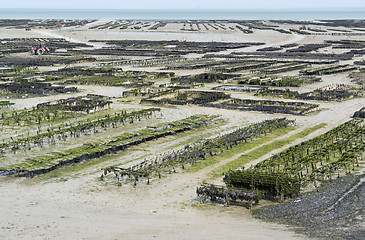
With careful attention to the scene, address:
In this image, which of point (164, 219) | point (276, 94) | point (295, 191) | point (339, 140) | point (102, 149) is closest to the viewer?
point (164, 219)

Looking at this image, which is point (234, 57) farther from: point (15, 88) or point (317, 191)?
point (317, 191)

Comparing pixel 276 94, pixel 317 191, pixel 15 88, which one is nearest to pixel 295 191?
pixel 317 191

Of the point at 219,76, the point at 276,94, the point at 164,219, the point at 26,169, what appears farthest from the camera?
the point at 219,76

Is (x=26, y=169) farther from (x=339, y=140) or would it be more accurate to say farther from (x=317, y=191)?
(x=339, y=140)

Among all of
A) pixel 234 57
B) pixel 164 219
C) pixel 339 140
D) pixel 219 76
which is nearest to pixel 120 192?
pixel 164 219

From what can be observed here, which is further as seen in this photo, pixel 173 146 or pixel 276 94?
pixel 276 94

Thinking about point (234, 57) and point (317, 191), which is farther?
point (234, 57)

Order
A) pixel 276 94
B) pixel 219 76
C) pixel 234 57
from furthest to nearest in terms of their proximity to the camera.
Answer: pixel 234 57, pixel 219 76, pixel 276 94

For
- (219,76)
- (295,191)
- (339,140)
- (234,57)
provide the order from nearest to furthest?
(295,191), (339,140), (219,76), (234,57)
